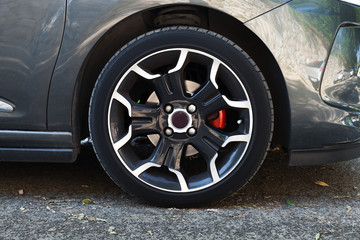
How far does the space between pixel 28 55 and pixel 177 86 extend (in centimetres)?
73

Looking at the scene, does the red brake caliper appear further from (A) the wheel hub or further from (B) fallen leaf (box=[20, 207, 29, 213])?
(B) fallen leaf (box=[20, 207, 29, 213])

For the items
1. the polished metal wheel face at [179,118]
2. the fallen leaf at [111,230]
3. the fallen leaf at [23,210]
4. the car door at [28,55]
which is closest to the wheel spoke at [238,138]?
the polished metal wheel face at [179,118]

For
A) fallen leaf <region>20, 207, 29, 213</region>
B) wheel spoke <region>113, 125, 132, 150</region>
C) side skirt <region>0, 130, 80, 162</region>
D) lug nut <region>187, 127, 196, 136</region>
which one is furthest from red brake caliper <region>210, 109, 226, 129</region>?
fallen leaf <region>20, 207, 29, 213</region>

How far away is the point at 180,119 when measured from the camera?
2.55 metres

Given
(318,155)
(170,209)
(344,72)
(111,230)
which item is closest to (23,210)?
(111,230)

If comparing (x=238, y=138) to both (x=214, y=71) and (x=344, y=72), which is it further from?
(x=344, y=72)

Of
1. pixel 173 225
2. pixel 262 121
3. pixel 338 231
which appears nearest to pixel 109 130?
pixel 173 225

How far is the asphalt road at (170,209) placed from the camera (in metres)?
2.31

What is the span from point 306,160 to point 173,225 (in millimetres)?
749

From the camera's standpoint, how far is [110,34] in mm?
2637

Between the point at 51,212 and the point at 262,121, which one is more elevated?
the point at 262,121

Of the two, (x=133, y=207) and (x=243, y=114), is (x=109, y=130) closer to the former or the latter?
(x=133, y=207)

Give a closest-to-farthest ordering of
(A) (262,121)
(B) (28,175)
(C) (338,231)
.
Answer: (C) (338,231)
(A) (262,121)
(B) (28,175)

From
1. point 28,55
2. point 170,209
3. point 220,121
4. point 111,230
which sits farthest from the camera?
point 220,121
